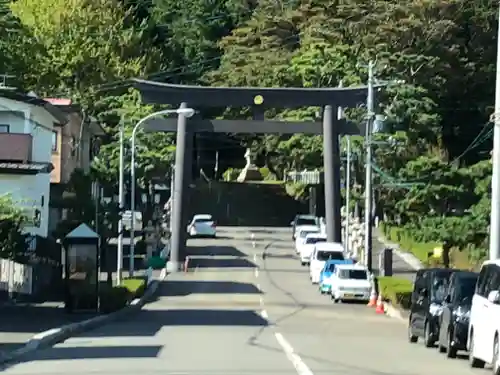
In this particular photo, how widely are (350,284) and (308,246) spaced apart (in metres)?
16.7

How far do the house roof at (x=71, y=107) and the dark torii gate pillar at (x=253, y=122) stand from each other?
439 cm

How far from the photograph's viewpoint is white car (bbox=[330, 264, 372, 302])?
43.5 metres

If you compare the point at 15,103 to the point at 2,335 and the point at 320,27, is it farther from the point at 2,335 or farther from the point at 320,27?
the point at 320,27

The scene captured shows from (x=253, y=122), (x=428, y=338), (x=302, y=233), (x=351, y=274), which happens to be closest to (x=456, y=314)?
(x=428, y=338)

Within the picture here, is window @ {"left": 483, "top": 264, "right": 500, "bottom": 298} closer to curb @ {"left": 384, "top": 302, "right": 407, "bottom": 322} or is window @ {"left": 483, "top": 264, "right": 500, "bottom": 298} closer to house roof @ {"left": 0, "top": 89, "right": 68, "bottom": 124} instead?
curb @ {"left": 384, "top": 302, "right": 407, "bottom": 322}

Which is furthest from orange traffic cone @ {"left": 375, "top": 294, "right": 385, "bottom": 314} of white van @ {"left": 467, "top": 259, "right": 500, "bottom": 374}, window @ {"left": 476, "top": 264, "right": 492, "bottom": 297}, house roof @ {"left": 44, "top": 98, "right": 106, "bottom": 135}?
house roof @ {"left": 44, "top": 98, "right": 106, "bottom": 135}

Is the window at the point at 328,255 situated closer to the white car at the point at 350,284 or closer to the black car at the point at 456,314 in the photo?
the white car at the point at 350,284

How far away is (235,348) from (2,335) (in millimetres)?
5148

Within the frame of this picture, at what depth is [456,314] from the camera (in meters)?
22.4

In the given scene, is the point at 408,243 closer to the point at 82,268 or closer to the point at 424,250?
the point at 424,250

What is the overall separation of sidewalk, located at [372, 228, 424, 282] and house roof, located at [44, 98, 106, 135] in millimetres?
16921

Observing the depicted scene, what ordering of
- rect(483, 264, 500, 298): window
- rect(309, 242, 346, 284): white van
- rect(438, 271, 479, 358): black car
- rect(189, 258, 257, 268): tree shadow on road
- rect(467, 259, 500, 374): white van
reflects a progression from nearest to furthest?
1. rect(467, 259, 500, 374): white van
2. rect(483, 264, 500, 298): window
3. rect(438, 271, 479, 358): black car
4. rect(309, 242, 346, 284): white van
5. rect(189, 258, 257, 268): tree shadow on road

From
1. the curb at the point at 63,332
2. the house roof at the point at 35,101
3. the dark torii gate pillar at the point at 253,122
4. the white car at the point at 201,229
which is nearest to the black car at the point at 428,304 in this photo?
the curb at the point at 63,332

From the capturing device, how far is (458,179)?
54.8 metres
